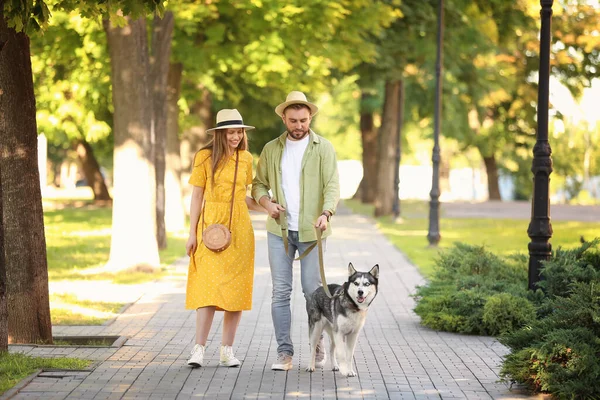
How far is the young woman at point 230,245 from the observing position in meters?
9.17

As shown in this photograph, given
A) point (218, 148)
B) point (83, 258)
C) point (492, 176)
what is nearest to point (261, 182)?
point (218, 148)

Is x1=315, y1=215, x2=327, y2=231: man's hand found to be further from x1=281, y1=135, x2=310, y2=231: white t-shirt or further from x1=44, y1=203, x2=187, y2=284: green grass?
x1=44, y1=203, x2=187, y2=284: green grass

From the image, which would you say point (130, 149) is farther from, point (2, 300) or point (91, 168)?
point (91, 168)

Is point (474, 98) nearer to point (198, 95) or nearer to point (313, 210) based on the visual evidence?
point (198, 95)

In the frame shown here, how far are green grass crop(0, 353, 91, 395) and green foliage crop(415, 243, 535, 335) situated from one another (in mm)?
4130

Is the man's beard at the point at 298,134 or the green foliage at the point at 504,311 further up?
the man's beard at the point at 298,134

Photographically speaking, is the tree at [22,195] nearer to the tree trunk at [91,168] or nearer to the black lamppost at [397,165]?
the black lamppost at [397,165]

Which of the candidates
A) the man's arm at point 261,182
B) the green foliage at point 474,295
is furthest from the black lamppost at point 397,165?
the man's arm at point 261,182

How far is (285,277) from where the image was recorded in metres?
9.21

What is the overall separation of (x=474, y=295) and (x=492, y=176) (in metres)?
51.6

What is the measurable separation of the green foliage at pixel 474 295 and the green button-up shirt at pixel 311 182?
273 cm

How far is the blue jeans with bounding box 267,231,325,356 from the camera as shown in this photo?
30.0 feet

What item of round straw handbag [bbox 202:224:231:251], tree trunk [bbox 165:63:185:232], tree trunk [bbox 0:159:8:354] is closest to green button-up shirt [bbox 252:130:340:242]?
round straw handbag [bbox 202:224:231:251]

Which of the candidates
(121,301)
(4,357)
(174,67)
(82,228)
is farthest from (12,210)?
(82,228)
